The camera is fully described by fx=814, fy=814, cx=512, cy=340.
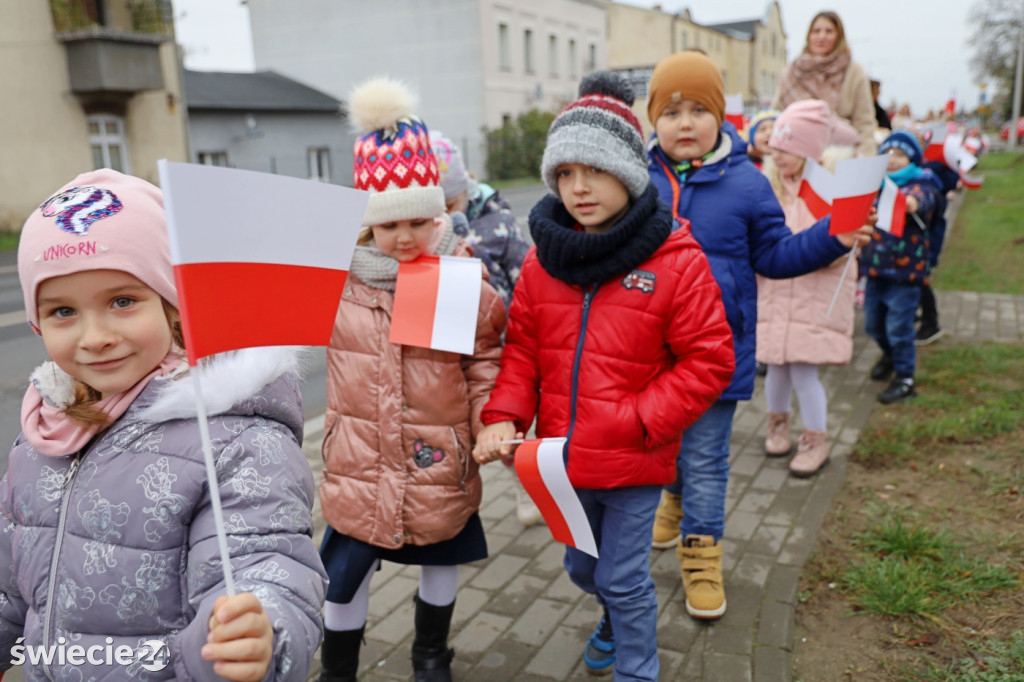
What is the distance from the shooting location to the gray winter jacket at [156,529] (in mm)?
1491

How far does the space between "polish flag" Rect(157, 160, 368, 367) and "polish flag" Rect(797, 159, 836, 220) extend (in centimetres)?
204

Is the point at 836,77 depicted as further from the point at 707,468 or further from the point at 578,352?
the point at 578,352

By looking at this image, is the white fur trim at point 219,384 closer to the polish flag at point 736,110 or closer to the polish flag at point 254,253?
the polish flag at point 254,253

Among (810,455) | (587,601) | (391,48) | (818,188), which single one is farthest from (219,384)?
(391,48)

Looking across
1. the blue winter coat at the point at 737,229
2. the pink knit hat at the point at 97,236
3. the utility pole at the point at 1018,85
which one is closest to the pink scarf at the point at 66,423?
the pink knit hat at the point at 97,236

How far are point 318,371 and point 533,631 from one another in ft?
16.0

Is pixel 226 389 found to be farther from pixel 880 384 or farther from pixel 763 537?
pixel 880 384

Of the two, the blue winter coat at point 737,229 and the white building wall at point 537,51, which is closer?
the blue winter coat at point 737,229

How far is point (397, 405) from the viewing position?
99.3 inches

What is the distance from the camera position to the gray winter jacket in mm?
1491

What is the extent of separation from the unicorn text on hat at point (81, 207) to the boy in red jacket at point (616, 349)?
1.29m

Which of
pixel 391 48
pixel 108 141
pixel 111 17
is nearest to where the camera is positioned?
pixel 111 17

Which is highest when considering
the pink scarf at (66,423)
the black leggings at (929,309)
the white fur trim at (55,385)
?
the white fur trim at (55,385)

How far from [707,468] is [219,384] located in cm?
212
